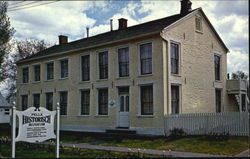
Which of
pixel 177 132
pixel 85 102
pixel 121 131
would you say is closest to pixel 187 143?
pixel 177 132

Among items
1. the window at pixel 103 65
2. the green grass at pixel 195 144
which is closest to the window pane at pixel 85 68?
the window at pixel 103 65

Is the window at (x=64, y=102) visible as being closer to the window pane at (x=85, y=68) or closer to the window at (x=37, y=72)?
the window pane at (x=85, y=68)

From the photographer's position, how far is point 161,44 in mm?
21203

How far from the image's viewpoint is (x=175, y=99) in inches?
874

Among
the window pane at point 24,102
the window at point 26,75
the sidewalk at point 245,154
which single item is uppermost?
the window at point 26,75

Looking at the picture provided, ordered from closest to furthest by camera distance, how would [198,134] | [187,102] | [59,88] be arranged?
[198,134] → [187,102] → [59,88]

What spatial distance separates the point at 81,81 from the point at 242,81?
12468mm

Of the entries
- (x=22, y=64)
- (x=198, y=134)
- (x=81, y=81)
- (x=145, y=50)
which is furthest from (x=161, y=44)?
(x=22, y=64)

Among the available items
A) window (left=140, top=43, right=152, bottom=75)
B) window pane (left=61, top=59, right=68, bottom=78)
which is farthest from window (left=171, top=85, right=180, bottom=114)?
window pane (left=61, top=59, right=68, bottom=78)

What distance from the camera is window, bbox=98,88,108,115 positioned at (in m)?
24.7

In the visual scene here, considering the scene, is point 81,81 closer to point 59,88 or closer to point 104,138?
point 59,88

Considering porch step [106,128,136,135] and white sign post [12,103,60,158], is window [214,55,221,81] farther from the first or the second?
white sign post [12,103,60,158]

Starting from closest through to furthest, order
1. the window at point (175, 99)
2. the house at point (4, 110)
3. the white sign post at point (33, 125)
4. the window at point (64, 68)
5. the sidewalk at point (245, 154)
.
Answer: the white sign post at point (33, 125) < the sidewalk at point (245, 154) < the window at point (175, 99) < the window at point (64, 68) < the house at point (4, 110)

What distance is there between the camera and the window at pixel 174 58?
22.2 meters
